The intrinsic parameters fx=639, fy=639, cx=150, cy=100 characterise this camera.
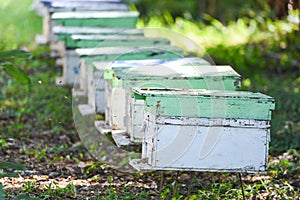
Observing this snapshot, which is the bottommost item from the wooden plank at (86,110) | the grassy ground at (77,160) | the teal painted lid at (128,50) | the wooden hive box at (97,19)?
Result: the grassy ground at (77,160)

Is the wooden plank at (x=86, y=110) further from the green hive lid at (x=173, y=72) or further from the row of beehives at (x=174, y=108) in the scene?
the green hive lid at (x=173, y=72)

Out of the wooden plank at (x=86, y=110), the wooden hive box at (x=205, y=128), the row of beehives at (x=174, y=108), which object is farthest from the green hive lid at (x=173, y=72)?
the wooden plank at (x=86, y=110)

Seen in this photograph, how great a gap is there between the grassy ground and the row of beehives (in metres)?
0.37

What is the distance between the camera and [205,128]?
12.0 ft

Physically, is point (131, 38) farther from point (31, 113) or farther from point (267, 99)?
point (267, 99)

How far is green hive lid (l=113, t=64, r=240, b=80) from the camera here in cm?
415

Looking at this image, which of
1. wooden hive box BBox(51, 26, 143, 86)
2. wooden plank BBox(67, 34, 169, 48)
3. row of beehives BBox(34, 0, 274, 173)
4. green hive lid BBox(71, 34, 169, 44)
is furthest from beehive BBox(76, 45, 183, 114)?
wooden hive box BBox(51, 26, 143, 86)

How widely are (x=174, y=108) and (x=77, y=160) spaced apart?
5.13 feet

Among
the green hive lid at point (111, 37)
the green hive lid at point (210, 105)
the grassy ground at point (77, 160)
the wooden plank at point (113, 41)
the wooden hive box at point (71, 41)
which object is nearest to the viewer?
the green hive lid at point (210, 105)

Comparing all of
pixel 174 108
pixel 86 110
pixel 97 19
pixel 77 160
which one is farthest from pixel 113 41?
pixel 174 108

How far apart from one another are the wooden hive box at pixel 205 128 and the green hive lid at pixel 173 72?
0.42 metres

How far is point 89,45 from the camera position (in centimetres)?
573

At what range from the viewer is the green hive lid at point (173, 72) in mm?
4152

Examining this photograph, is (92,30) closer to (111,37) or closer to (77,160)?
(111,37)
